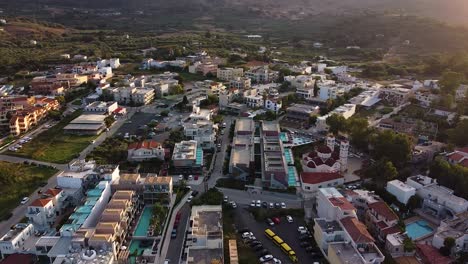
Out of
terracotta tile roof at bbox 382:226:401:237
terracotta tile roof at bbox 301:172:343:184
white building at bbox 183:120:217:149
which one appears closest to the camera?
terracotta tile roof at bbox 382:226:401:237

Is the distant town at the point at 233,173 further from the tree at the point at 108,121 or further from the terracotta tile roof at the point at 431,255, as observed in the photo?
the tree at the point at 108,121

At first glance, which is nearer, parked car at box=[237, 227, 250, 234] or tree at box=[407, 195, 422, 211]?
parked car at box=[237, 227, 250, 234]

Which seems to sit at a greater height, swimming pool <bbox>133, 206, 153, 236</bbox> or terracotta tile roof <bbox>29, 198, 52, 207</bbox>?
terracotta tile roof <bbox>29, 198, 52, 207</bbox>

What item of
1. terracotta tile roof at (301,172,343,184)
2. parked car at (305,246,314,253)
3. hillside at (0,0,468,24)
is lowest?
parked car at (305,246,314,253)

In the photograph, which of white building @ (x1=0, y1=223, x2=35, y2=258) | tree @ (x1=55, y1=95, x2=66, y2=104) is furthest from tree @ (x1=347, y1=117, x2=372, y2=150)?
tree @ (x1=55, y1=95, x2=66, y2=104)

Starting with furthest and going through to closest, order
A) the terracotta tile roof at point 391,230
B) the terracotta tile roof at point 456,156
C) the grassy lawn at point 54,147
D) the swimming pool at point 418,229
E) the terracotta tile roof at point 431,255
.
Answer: the grassy lawn at point 54,147 < the terracotta tile roof at point 456,156 < the swimming pool at point 418,229 < the terracotta tile roof at point 391,230 < the terracotta tile roof at point 431,255

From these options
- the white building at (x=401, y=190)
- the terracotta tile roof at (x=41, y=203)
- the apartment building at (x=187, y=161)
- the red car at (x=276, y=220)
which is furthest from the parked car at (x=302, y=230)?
the terracotta tile roof at (x=41, y=203)

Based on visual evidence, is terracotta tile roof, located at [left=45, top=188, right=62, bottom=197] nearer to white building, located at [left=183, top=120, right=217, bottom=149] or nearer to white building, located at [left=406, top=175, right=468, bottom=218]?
white building, located at [left=183, top=120, right=217, bottom=149]
